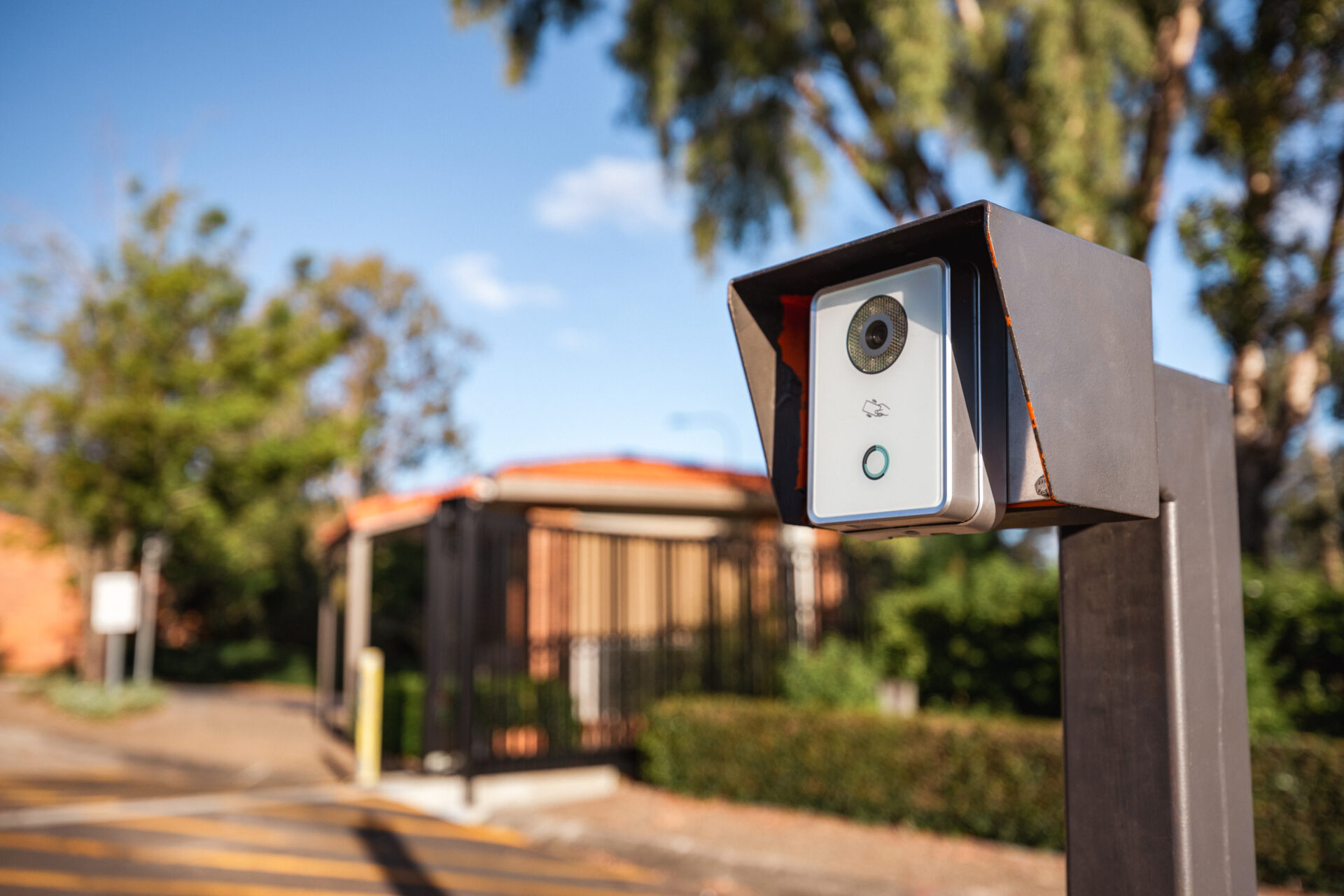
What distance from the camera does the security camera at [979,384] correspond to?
1.48m

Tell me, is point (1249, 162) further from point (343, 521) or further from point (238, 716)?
point (238, 716)

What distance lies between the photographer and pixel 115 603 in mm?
16438

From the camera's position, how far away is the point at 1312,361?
10.8m

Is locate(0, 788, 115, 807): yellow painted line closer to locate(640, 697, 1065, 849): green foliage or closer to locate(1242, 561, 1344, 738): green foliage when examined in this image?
locate(640, 697, 1065, 849): green foliage

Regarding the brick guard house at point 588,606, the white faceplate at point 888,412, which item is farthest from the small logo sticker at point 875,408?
the brick guard house at point 588,606

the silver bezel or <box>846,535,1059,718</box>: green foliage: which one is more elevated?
the silver bezel

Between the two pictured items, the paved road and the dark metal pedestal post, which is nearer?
the dark metal pedestal post

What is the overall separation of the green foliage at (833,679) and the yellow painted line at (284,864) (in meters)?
3.39

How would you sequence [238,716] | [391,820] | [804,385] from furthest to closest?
1. [238,716]
2. [391,820]
3. [804,385]

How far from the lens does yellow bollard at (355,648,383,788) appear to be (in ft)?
34.5

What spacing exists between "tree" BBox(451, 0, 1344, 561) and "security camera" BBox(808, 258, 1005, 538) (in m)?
9.66

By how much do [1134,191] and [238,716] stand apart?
15.4 m

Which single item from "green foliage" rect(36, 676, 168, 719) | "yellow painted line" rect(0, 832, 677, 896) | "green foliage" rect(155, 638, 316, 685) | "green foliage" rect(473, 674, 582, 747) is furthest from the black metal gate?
"green foliage" rect(155, 638, 316, 685)

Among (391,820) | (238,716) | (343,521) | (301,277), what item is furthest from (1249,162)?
(301,277)
